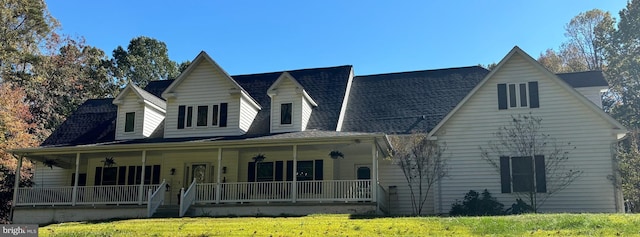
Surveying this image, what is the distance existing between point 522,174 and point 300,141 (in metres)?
7.58

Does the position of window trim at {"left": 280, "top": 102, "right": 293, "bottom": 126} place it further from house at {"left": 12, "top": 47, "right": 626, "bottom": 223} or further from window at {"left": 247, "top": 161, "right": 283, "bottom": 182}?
window at {"left": 247, "top": 161, "right": 283, "bottom": 182}

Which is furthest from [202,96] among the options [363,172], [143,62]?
[143,62]

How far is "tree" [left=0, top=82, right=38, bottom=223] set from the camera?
84.5 feet

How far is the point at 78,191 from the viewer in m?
22.3

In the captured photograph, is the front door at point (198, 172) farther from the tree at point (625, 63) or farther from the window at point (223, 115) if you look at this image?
the tree at point (625, 63)

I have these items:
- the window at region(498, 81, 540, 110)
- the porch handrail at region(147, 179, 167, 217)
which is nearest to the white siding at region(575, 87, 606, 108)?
the window at region(498, 81, 540, 110)

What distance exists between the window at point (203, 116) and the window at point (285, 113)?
10.3ft

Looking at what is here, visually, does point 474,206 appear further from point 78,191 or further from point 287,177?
point 78,191

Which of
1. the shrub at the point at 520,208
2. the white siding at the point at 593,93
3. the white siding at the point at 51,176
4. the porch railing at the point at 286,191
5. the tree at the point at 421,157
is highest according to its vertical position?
the white siding at the point at 593,93

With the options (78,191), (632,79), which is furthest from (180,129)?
(632,79)

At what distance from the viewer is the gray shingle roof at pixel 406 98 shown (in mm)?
22312

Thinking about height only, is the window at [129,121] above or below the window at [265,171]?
above

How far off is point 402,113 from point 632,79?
18.6 m

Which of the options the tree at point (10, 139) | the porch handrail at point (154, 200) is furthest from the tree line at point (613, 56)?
the tree at point (10, 139)
